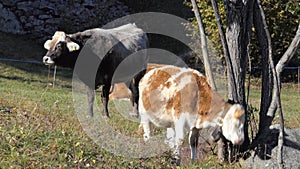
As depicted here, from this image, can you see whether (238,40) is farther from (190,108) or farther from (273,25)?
(273,25)

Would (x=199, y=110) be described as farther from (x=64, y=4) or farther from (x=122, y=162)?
(x=64, y=4)

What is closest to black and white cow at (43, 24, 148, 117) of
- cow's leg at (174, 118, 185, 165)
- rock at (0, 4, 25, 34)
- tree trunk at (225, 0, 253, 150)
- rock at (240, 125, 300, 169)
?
cow's leg at (174, 118, 185, 165)

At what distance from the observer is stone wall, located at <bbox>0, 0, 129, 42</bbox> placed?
2966 centimetres

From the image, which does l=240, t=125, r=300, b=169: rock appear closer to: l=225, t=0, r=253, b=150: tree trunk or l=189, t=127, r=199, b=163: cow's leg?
l=225, t=0, r=253, b=150: tree trunk

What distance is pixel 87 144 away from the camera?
325 inches

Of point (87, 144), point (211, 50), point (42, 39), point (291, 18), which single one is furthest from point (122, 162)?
point (42, 39)

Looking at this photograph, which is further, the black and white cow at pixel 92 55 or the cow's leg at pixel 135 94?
the cow's leg at pixel 135 94

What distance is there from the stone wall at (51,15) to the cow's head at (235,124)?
2122 centimetres

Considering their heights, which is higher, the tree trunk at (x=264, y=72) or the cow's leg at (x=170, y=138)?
the tree trunk at (x=264, y=72)

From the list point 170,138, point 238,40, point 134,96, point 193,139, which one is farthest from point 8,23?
point 170,138

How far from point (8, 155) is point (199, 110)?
3.25m

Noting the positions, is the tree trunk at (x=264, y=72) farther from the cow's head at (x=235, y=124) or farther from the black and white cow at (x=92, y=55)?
the black and white cow at (x=92, y=55)

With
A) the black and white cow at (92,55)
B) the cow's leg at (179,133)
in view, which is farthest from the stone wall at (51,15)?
the cow's leg at (179,133)

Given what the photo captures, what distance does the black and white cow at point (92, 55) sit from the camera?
1316 centimetres
